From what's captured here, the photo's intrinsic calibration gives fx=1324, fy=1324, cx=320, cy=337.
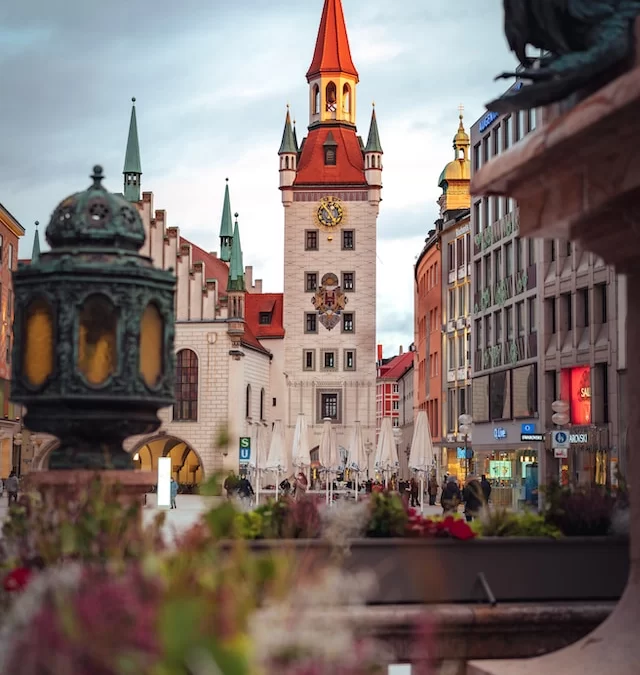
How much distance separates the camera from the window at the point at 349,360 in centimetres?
8394

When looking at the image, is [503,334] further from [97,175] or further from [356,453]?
[97,175]

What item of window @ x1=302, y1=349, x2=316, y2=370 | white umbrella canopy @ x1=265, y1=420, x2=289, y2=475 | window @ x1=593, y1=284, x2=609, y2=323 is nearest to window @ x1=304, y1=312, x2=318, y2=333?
window @ x1=302, y1=349, x2=316, y2=370

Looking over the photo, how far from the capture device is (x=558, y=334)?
144 feet

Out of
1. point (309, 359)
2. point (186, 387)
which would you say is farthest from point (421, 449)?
point (309, 359)

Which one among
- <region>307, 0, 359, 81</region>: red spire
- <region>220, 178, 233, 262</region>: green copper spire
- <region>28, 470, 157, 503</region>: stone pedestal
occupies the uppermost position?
<region>307, 0, 359, 81</region>: red spire

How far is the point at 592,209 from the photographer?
6547 millimetres

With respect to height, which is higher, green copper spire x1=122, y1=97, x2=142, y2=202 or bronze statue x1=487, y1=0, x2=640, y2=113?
green copper spire x1=122, y1=97, x2=142, y2=202

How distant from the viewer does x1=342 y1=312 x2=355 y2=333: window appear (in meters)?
84.2

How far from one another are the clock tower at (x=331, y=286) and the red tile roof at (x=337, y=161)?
2.6 inches

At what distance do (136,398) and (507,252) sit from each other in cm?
4412

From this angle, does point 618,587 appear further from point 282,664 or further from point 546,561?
point 282,664

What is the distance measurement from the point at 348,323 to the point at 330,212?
292 inches

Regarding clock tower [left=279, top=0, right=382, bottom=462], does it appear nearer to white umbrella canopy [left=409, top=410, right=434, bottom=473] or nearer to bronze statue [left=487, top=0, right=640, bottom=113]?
white umbrella canopy [left=409, top=410, right=434, bottom=473]

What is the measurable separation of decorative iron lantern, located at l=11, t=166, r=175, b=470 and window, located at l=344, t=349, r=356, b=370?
75976mm
